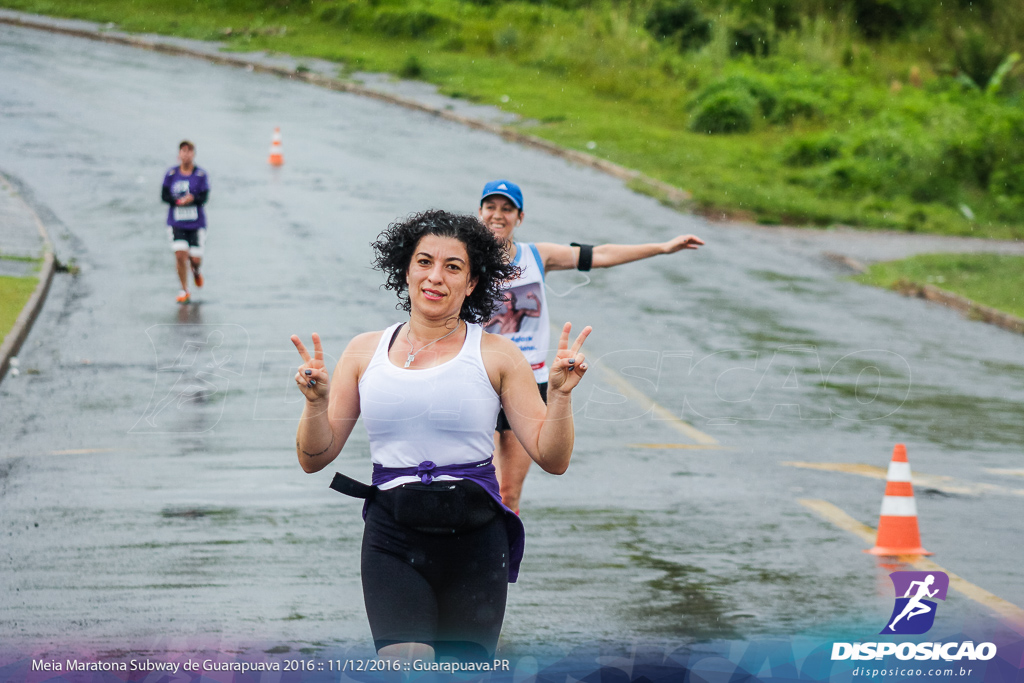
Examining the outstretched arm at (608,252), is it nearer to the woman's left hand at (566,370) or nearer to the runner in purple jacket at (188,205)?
the woman's left hand at (566,370)

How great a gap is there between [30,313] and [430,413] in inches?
486

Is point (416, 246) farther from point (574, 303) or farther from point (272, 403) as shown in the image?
point (574, 303)

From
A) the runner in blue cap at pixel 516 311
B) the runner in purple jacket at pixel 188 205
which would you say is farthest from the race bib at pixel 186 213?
the runner in blue cap at pixel 516 311

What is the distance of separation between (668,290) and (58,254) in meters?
8.81

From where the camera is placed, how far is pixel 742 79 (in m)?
35.0

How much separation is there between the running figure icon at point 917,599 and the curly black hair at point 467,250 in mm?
3358

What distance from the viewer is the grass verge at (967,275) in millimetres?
19797

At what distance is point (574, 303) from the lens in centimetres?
1767

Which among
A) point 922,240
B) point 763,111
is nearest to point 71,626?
point 922,240

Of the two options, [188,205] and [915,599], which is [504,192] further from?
[188,205]

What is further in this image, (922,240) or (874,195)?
(874,195)

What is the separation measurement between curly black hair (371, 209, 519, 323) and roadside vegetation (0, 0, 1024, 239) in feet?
68.3

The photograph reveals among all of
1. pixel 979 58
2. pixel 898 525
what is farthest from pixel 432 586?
pixel 979 58

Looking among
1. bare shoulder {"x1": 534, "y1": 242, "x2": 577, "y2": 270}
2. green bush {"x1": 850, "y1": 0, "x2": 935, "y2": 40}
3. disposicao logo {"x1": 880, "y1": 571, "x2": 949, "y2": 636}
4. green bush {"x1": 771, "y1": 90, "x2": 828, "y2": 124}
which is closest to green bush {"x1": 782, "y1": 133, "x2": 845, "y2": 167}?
green bush {"x1": 771, "y1": 90, "x2": 828, "y2": 124}
